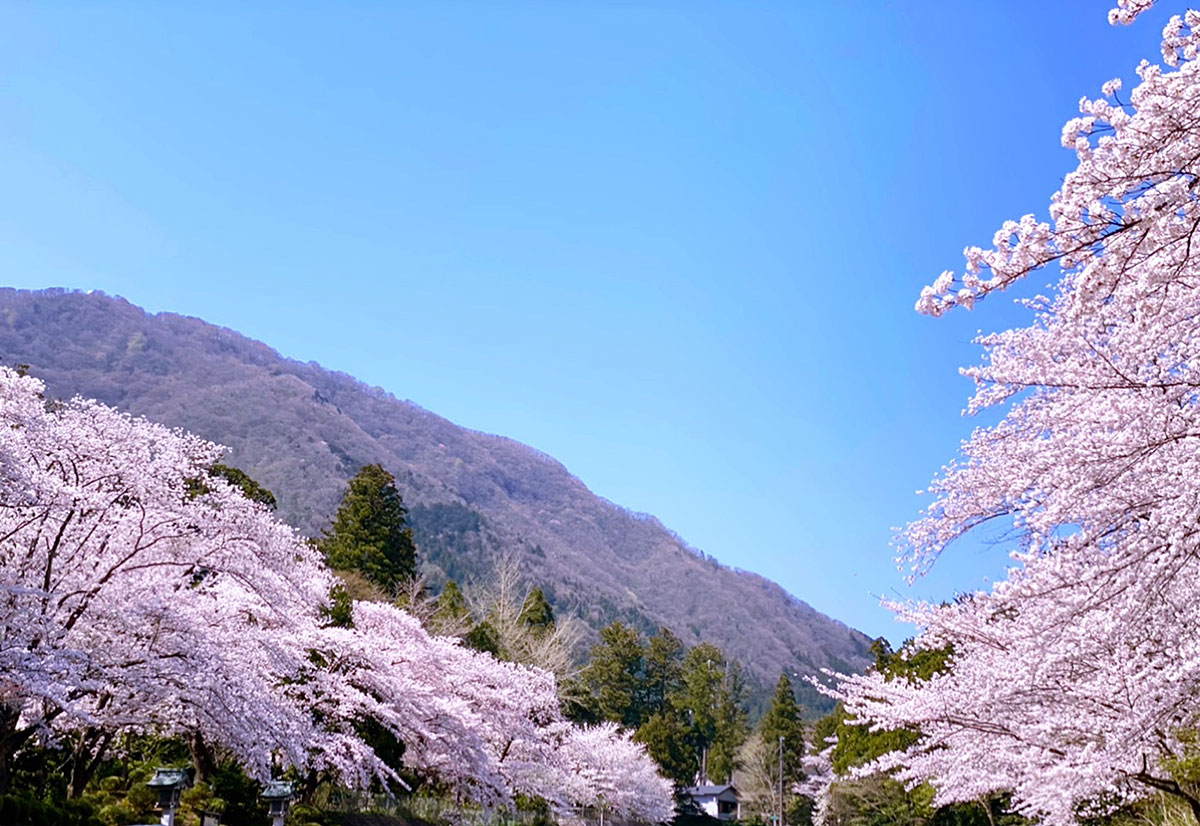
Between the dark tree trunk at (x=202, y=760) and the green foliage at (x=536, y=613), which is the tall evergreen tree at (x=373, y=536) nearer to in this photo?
the green foliage at (x=536, y=613)

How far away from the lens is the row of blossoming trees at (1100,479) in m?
3.74

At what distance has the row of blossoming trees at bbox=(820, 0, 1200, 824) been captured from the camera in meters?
3.74

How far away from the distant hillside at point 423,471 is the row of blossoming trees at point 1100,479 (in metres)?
75.1

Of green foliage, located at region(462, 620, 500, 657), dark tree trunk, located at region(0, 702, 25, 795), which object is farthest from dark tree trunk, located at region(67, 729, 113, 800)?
green foliage, located at region(462, 620, 500, 657)

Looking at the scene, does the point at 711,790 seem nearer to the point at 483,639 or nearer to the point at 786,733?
the point at 786,733

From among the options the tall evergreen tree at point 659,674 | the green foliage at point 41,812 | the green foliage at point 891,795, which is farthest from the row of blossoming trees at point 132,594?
the tall evergreen tree at point 659,674

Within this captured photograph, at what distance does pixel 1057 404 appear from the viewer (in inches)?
247

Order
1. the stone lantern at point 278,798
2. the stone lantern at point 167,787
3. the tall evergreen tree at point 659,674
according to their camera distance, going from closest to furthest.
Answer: the stone lantern at point 167,787, the stone lantern at point 278,798, the tall evergreen tree at point 659,674

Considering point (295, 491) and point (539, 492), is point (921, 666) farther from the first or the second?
point (539, 492)

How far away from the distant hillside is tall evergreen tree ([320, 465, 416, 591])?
130 ft

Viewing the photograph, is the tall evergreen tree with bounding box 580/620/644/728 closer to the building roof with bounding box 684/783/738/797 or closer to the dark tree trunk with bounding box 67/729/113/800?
the building roof with bounding box 684/783/738/797

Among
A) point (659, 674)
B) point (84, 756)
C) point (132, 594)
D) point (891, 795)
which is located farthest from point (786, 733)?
point (132, 594)

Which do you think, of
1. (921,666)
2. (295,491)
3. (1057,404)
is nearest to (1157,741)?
(1057,404)

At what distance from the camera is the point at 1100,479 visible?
194 inches
